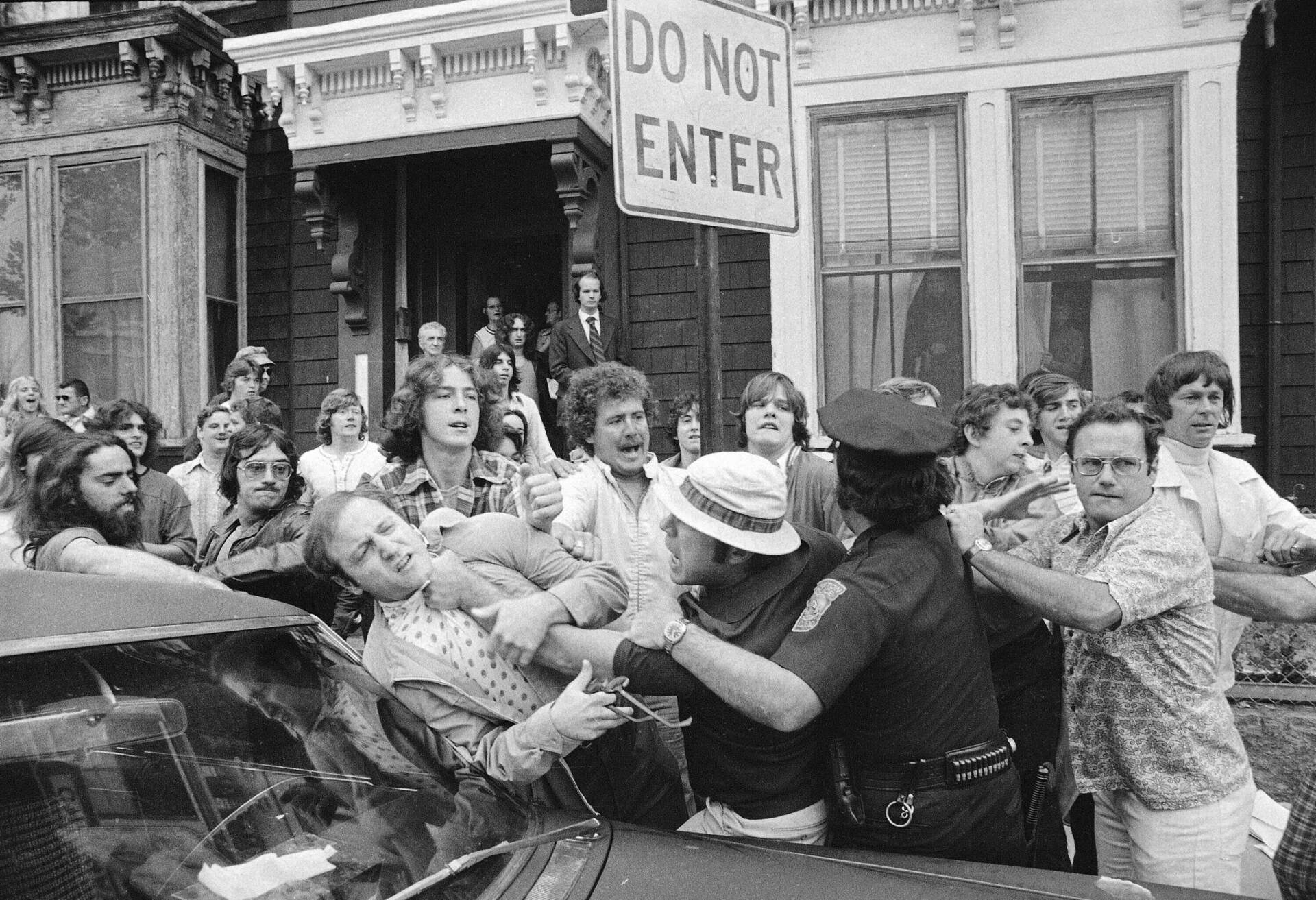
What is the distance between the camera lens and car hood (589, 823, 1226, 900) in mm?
1748

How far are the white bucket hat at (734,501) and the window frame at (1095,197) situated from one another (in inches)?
220

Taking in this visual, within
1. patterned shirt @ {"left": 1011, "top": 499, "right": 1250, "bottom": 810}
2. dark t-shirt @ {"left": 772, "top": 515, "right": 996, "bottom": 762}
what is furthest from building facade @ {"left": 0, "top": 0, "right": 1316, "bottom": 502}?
dark t-shirt @ {"left": 772, "top": 515, "right": 996, "bottom": 762}

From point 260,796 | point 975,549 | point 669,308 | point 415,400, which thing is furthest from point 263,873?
point 669,308

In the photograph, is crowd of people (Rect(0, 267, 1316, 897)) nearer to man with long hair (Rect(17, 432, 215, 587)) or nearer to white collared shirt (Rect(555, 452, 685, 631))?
man with long hair (Rect(17, 432, 215, 587))

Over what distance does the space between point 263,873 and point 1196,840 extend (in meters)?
2.11

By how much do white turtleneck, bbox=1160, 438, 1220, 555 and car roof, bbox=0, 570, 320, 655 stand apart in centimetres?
308

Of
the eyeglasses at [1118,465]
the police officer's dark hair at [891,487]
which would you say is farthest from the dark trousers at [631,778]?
the eyeglasses at [1118,465]

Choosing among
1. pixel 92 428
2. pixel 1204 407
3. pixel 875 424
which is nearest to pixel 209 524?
pixel 92 428

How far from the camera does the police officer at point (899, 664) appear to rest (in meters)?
2.01

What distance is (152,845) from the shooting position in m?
1.51

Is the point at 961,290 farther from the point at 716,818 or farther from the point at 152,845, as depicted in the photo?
the point at 152,845

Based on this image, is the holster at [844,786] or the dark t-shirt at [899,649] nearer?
the dark t-shirt at [899,649]

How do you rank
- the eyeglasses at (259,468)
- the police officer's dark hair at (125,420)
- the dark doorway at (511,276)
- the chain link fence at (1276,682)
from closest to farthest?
the eyeglasses at (259,468)
the chain link fence at (1276,682)
the police officer's dark hair at (125,420)
the dark doorway at (511,276)

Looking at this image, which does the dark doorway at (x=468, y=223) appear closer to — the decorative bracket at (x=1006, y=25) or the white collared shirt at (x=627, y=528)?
the decorative bracket at (x=1006, y=25)
